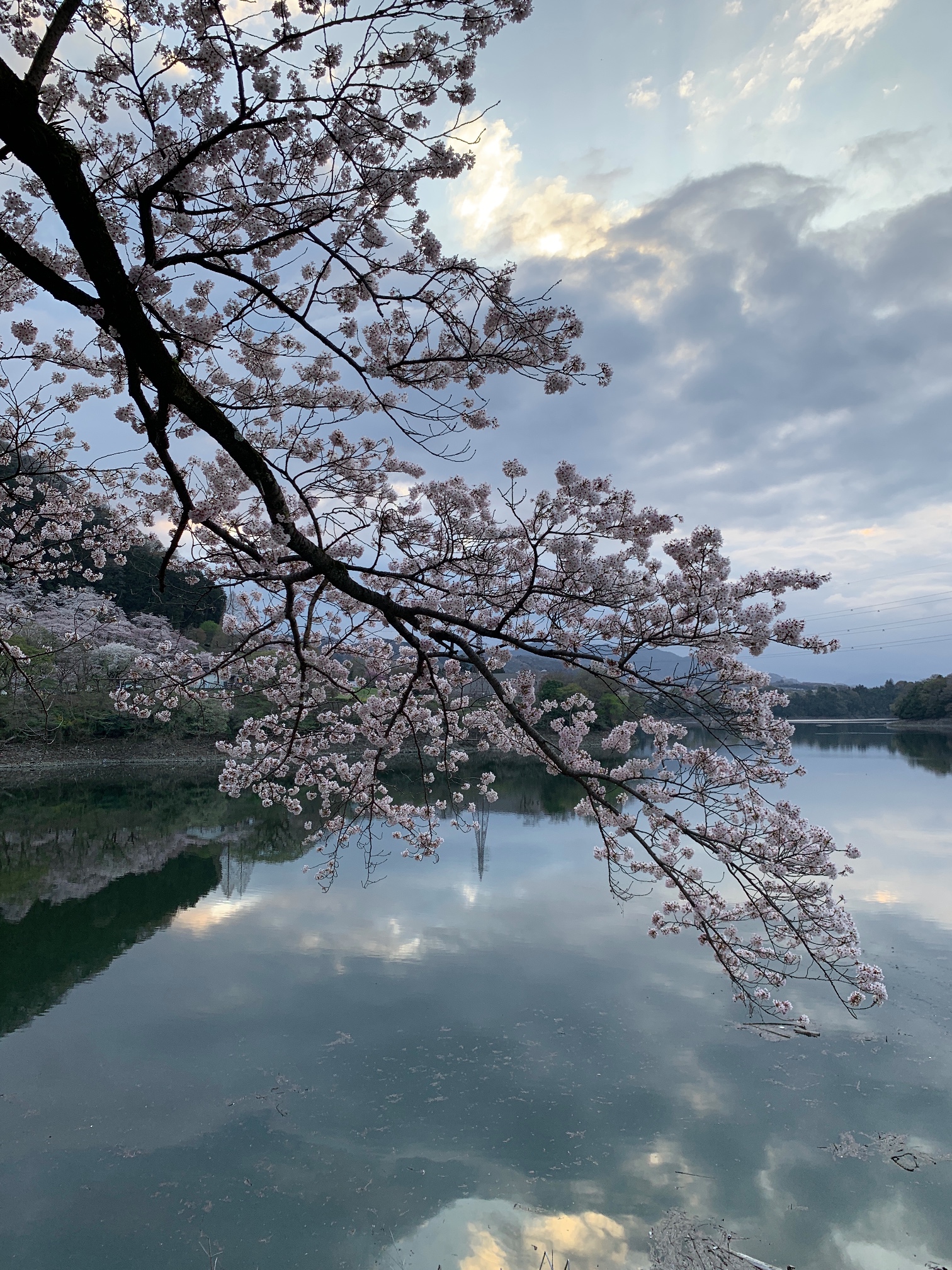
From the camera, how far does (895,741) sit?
144ft

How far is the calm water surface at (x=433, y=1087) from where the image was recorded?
13.4 feet

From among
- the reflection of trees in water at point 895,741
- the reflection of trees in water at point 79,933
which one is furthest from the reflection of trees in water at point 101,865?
the reflection of trees in water at point 895,741

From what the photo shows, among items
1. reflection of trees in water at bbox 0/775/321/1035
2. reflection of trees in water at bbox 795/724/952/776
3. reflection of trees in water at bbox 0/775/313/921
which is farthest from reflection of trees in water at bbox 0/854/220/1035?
reflection of trees in water at bbox 795/724/952/776

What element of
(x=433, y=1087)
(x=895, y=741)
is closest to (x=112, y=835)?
(x=433, y=1087)

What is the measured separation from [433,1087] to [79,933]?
6062 millimetres

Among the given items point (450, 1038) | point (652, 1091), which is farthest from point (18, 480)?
point (652, 1091)

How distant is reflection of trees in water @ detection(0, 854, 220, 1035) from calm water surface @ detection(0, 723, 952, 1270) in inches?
2.1

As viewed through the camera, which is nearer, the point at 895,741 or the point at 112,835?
the point at 112,835

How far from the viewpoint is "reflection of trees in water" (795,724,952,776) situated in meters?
30.8

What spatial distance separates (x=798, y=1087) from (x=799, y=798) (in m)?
15.1

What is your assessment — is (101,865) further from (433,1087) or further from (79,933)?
(433,1087)

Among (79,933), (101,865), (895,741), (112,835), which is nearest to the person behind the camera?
(79,933)

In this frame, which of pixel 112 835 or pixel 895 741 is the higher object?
pixel 112 835

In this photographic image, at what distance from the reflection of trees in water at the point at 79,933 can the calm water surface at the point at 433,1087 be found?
0.05m
